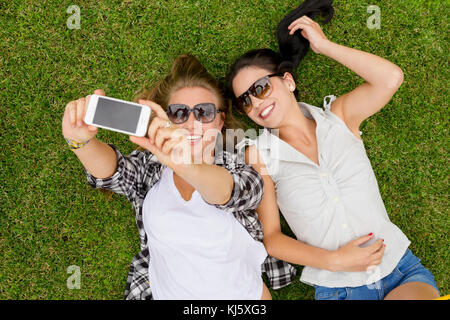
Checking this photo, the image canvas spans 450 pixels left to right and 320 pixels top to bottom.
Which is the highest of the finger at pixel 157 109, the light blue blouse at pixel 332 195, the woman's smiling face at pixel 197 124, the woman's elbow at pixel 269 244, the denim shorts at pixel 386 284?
the finger at pixel 157 109

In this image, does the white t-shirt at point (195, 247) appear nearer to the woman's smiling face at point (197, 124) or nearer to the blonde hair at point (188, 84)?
the woman's smiling face at point (197, 124)

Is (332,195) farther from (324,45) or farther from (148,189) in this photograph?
(148,189)

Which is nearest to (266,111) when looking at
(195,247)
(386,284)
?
(195,247)

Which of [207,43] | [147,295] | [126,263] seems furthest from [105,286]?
[207,43]

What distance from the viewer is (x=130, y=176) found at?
2686 millimetres

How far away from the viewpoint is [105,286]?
11.1 feet

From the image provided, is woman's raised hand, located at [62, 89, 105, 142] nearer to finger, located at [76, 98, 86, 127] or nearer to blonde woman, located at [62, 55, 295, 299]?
finger, located at [76, 98, 86, 127]

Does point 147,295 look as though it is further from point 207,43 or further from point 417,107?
point 417,107

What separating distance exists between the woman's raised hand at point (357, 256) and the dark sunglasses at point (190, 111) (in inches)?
59.9

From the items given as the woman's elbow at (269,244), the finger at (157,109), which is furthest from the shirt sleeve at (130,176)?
the woman's elbow at (269,244)

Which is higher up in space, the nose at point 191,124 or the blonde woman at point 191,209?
the nose at point 191,124

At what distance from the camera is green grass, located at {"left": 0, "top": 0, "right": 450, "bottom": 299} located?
11.1 feet

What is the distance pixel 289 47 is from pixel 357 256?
77.1 inches

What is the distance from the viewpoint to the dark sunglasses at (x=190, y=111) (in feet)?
8.24
